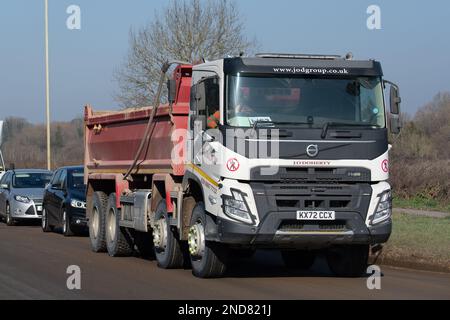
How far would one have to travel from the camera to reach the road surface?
12.0 metres

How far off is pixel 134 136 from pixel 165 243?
97.3 inches

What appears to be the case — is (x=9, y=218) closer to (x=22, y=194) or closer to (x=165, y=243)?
(x=22, y=194)

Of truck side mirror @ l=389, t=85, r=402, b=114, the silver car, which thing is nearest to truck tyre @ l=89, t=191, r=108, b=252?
truck side mirror @ l=389, t=85, r=402, b=114

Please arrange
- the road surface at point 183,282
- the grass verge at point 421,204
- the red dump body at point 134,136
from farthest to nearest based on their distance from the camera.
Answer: the grass verge at point 421,204 < the red dump body at point 134,136 < the road surface at point 183,282

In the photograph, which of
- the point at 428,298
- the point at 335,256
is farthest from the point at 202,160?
the point at 428,298

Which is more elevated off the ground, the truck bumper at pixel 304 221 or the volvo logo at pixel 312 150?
the volvo logo at pixel 312 150

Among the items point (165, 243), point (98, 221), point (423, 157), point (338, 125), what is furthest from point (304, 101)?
point (423, 157)

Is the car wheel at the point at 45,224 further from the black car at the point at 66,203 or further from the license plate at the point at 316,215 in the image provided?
the license plate at the point at 316,215

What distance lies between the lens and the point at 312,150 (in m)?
13.0

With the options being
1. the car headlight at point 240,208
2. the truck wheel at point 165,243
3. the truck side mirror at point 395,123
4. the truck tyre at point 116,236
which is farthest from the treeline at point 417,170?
the car headlight at point 240,208

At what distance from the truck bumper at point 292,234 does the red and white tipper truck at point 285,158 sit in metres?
0.01

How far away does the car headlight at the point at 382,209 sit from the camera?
1331 centimetres
